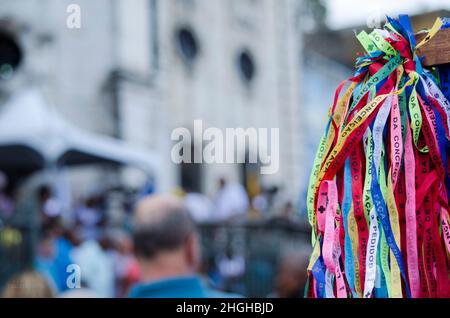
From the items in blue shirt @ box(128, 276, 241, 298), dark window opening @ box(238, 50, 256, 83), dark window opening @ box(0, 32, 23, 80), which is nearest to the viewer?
blue shirt @ box(128, 276, 241, 298)

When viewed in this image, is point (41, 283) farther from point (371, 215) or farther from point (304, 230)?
point (304, 230)

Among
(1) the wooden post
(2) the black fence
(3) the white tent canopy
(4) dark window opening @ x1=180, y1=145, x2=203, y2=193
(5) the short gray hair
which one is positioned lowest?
(2) the black fence

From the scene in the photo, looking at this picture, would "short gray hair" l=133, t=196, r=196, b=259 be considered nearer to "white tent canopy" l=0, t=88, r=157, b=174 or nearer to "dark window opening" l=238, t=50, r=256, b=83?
"white tent canopy" l=0, t=88, r=157, b=174

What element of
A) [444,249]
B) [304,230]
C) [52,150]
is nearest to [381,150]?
[444,249]

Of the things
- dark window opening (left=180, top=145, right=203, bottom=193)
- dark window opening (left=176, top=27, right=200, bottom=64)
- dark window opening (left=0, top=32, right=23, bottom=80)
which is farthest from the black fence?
dark window opening (left=176, top=27, right=200, bottom=64)

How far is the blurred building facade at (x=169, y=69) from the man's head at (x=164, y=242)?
950 cm

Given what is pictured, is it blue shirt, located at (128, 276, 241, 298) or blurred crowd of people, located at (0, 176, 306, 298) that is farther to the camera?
blurred crowd of people, located at (0, 176, 306, 298)

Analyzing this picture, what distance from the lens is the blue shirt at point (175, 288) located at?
2.77m

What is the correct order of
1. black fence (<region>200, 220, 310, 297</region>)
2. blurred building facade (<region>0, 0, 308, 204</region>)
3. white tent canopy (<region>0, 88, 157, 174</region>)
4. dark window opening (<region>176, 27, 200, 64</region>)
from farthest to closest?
1. dark window opening (<region>176, 27, 200, 64</region>)
2. blurred building facade (<region>0, 0, 308, 204</region>)
3. black fence (<region>200, 220, 310, 297</region>)
4. white tent canopy (<region>0, 88, 157, 174</region>)

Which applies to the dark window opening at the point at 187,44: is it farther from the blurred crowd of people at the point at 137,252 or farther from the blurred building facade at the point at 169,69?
the blurred crowd of people at the point at 137,252

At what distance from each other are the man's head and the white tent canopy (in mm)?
6501

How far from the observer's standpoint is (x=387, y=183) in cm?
188

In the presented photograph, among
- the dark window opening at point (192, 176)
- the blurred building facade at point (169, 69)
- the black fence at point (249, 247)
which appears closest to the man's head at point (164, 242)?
the black fence at point (249, 247)

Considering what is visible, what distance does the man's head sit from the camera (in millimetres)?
3057
